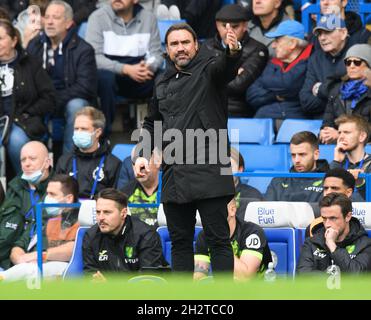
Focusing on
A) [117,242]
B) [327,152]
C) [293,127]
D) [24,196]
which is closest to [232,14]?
[293,127]

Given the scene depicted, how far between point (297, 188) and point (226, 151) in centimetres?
314

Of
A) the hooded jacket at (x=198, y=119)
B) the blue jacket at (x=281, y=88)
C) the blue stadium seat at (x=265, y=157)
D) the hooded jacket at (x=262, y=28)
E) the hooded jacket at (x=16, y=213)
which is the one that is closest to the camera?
the hooded jacket at (x=198, y=119)

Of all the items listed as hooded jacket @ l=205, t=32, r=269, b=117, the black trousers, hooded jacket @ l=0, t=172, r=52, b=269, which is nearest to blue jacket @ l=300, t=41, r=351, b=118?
hooded jacket @ l=205, t=32, r=269, b=117

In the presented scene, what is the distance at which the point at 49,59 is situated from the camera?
1524 centimetres

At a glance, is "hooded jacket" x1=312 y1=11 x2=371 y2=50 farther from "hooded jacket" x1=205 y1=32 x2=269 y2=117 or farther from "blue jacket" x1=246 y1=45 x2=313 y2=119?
"hooded jacket" x1=205 y1=32 x2=269 y2=117

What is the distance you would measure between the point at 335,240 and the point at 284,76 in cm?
448

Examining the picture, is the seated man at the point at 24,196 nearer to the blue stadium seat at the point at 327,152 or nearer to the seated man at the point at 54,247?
the seated man at the point at 54,247

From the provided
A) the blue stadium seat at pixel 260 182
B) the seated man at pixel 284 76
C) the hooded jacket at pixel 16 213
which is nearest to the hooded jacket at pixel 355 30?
the seated man at pixel 284 76

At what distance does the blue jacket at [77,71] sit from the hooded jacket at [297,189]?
3.30m

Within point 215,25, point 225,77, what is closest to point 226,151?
point 225,77

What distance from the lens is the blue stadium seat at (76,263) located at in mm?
11133

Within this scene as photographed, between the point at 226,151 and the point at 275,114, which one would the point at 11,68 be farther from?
the point at 226,151

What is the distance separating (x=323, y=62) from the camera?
1443cm
